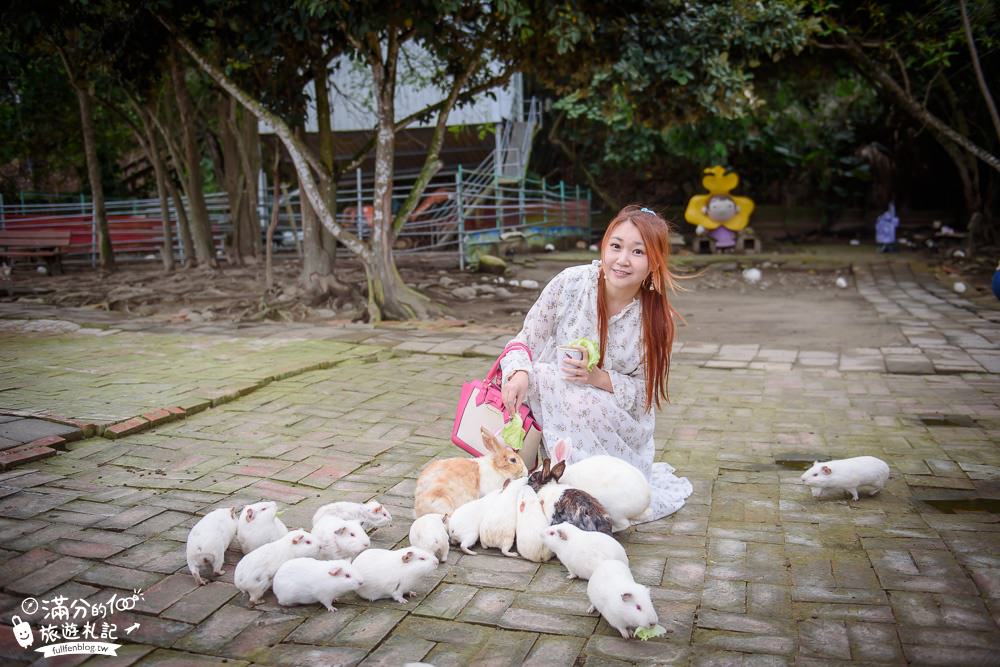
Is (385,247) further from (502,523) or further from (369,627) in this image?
(369,627)

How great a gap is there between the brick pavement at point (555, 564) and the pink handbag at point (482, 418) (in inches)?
15.7

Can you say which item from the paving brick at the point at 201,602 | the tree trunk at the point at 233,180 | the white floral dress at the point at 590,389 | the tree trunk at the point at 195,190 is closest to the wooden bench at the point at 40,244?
the tree trunk at the point at 195,190

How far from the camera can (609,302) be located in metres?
3.81

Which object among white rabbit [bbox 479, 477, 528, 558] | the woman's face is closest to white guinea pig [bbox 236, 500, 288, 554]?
white rabbit [bbox 479, 477, 528, 558]

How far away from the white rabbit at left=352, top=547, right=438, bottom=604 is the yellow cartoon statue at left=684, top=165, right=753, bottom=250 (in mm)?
15773

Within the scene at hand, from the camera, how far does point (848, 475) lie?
3568 millimetres

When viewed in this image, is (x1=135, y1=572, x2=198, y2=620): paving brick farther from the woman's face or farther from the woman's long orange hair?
the woman's face

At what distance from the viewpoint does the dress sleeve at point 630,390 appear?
12.3 ft

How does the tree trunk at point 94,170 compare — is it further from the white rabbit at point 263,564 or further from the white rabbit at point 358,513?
the white rabbit at point 263,564

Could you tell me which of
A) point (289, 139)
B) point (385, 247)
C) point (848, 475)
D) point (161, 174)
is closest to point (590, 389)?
point (848, 475)

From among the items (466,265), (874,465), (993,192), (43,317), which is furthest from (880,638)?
(993,192)

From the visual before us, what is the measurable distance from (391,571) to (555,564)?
2.21ft

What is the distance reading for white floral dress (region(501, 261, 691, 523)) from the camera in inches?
147

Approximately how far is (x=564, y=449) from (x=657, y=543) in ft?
1.75
